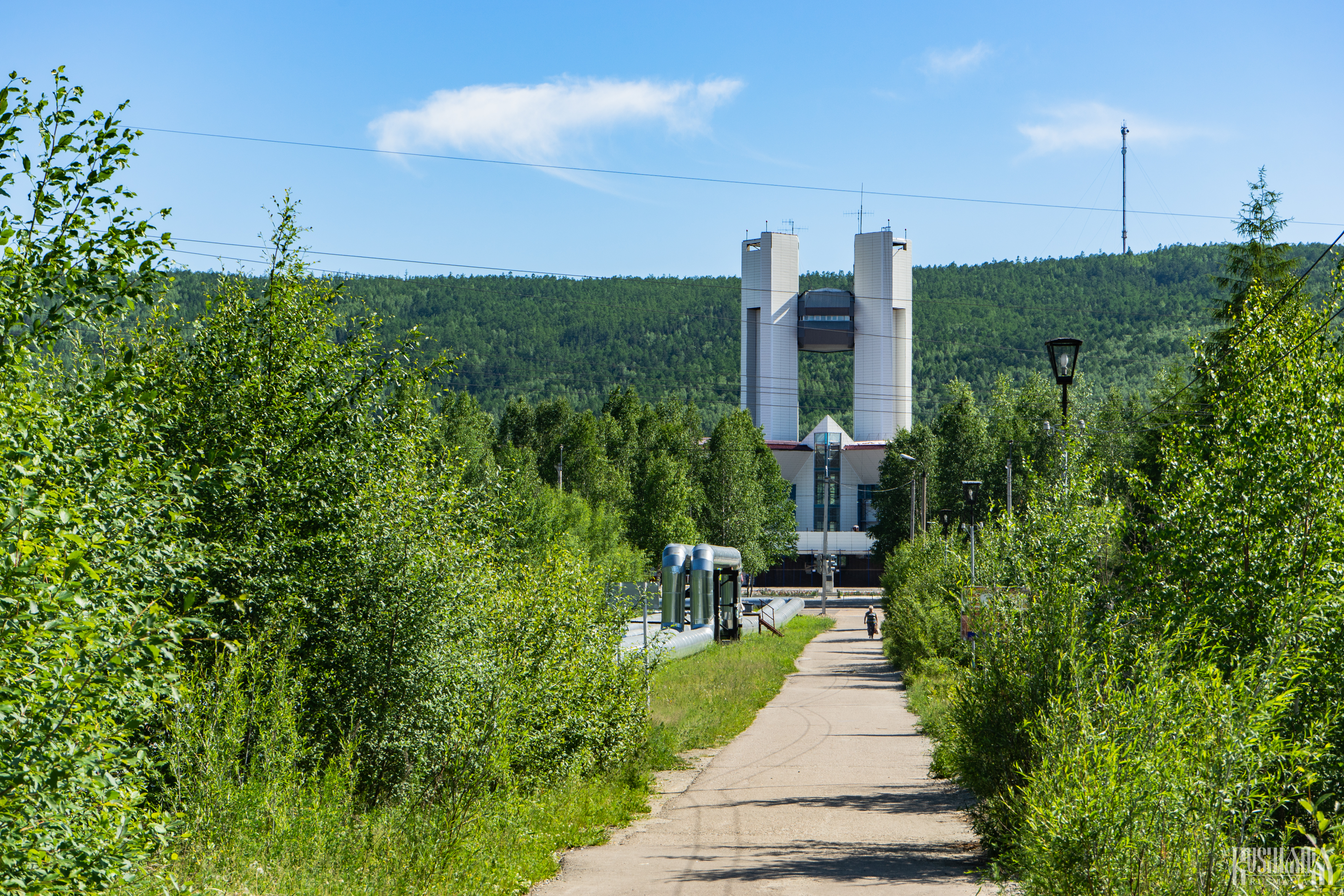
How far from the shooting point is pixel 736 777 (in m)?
15.8

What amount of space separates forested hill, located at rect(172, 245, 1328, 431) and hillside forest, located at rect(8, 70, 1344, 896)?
12093cm

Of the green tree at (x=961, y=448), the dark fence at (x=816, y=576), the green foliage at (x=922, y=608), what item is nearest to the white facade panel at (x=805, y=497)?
the dark fence at (x=816, y=576)

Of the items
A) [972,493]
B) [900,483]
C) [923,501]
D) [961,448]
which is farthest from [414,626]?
[900,483]

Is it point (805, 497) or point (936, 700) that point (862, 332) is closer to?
point (805, 497)

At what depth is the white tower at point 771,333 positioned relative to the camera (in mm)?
→ 93625

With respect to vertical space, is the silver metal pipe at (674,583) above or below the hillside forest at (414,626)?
below

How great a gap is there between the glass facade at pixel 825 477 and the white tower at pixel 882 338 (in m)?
3.55

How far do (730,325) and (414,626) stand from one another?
15571 centimetres

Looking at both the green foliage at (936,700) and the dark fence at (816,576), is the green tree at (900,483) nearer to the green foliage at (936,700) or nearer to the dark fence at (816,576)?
the dark fence at (816,576)

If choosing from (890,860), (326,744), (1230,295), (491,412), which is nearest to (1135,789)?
(890,860)

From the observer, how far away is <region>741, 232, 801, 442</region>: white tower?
307ft

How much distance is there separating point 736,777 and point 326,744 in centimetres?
672

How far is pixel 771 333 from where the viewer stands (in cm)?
9362

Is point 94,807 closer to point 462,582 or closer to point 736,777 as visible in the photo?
point 462,582
